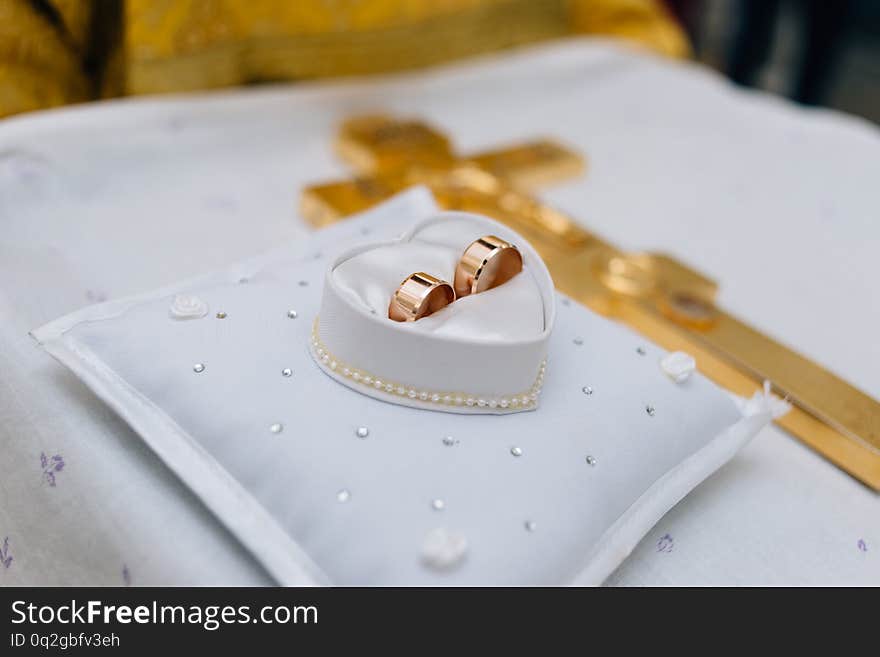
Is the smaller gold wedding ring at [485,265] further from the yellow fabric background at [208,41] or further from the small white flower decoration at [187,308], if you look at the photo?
the yellow fabric background at [208,41]

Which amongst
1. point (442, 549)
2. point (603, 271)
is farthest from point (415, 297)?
point (603, 271)

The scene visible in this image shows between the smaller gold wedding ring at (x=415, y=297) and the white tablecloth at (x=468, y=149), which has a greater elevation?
the smaller gold wedding ring at (x=415, y=297)

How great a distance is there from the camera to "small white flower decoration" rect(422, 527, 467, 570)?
1.66ft

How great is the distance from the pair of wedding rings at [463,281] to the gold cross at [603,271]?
0.87 ft

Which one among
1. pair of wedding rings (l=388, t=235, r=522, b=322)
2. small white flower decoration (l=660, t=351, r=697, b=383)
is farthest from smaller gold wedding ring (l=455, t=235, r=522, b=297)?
small white flower decoration (l=660, t=351, r=697, b=383)

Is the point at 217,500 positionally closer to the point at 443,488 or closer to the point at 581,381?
the point at 443,488

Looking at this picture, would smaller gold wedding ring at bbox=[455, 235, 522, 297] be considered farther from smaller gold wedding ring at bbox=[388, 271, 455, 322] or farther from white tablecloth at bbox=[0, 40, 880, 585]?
white tablecloth at bbox=[0, 40, 880, 585]

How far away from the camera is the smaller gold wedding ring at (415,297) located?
59 cm

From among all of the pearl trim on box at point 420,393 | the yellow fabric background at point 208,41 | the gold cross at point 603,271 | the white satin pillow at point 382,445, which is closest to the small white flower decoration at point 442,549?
the white satin pillow at point 382,445

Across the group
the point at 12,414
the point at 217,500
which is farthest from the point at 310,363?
the point at 12,414

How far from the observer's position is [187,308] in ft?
2.11

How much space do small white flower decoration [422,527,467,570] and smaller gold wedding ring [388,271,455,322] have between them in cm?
16

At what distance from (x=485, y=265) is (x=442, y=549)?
0.22 m

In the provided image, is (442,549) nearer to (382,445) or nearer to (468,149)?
(382,445)
